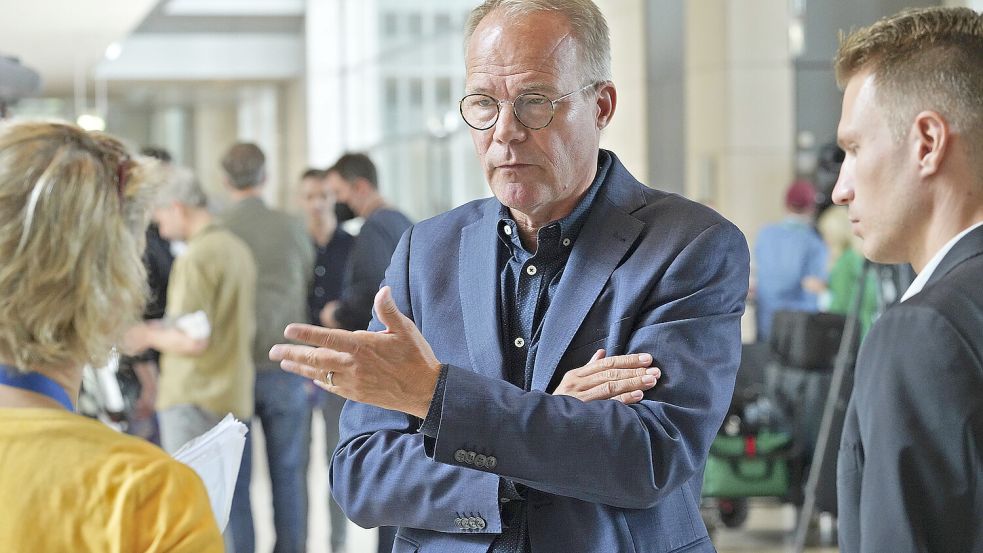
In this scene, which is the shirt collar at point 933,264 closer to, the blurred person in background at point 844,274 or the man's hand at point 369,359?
the man's hand at point 369,359

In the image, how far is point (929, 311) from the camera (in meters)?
1.49

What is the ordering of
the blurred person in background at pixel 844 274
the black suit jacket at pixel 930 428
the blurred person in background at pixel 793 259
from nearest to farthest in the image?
1. the black suit jacket at pixel 930 428
2. the blurred person in background at pixel 844 274
3. the blurred person in background at pixel 793 259

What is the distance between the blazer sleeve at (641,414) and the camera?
1.70 meters

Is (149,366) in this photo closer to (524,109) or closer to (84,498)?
(524,109)

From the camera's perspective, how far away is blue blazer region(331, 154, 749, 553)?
1708 millimetres

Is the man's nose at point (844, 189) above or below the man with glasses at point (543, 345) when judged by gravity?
above

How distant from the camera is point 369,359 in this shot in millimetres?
1643

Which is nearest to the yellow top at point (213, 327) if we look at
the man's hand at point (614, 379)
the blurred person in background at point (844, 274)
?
the blurred person in background at point (844, 274)

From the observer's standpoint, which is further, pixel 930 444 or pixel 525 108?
pixel 525 108

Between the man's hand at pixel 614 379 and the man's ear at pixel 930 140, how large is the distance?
1.51ft

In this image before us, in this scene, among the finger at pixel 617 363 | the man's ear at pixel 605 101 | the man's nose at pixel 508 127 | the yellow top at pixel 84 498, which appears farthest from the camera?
the man's ear at pixel 605 101

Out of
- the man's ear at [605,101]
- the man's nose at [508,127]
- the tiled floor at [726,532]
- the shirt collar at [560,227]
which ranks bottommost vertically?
the tiled floor at [726,532]

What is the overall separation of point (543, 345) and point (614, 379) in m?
0.13

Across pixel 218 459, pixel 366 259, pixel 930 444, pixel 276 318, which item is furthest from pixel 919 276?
pixel 276 318
